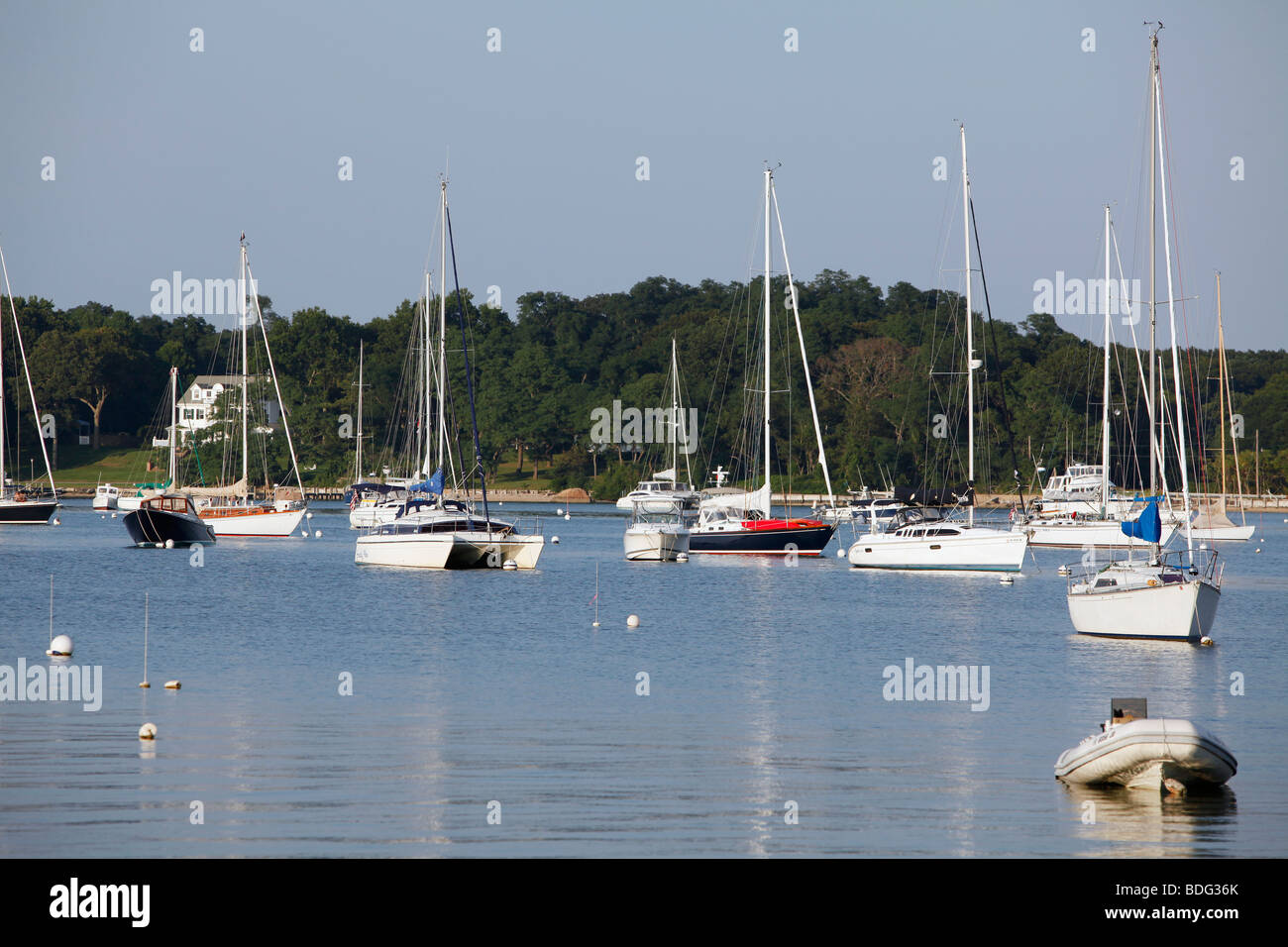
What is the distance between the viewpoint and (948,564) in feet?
192

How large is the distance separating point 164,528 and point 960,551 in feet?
128


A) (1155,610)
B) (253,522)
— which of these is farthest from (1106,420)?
(253,522)

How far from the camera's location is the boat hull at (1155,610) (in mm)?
36500

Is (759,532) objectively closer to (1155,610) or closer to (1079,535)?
(1079,535)

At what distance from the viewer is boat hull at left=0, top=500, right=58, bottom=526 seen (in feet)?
297

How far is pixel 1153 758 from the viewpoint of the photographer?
65.3 feet

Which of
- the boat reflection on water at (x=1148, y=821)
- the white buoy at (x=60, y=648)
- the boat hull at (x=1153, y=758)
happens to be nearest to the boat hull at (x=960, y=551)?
the white buoy at (x=60, y=648)

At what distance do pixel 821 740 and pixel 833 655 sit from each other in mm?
12036

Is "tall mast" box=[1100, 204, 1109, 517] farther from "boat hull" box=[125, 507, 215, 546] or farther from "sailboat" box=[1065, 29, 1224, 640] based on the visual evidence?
"boat hull" box=[125, 507, 215, 546]

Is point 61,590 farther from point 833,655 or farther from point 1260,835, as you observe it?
point 1260,835

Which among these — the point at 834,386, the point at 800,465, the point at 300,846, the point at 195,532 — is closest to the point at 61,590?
the point at 195,532

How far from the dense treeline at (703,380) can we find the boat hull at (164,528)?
59.1m

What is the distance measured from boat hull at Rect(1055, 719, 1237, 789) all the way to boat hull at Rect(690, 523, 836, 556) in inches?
1844
